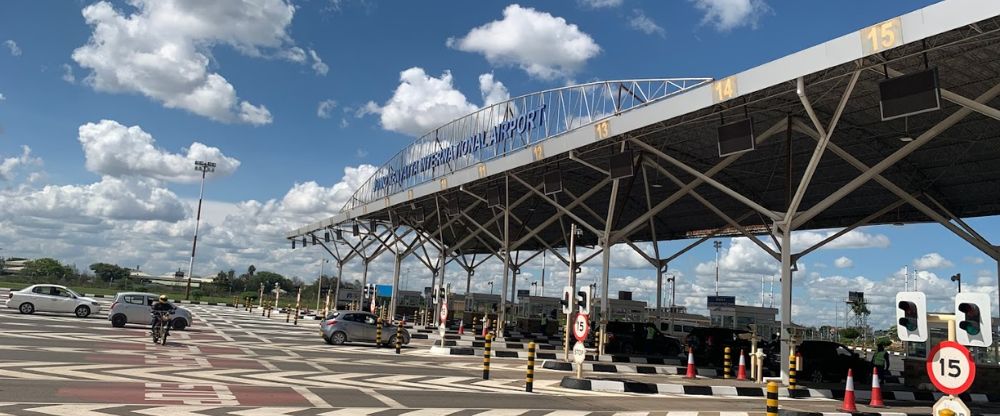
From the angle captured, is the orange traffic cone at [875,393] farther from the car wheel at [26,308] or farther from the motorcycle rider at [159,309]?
the car wheel at [26,308]

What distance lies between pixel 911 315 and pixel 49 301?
37281mm

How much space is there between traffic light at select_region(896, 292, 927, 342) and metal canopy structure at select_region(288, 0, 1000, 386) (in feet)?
21.8

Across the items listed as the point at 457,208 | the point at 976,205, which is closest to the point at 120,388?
the point at 457,208

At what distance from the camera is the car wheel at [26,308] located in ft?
112

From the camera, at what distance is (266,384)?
14.0m

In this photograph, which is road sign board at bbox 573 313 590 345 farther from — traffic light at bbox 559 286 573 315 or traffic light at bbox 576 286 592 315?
traffic light at bbox 559 286 573 315

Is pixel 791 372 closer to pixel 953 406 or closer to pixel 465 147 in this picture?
pixel 953 406

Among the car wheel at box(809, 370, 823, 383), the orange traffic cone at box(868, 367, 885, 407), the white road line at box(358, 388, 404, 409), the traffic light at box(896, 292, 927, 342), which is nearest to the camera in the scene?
the traffic light at box(896, 292, 927, 342)

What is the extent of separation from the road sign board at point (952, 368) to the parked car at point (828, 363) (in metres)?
18.3

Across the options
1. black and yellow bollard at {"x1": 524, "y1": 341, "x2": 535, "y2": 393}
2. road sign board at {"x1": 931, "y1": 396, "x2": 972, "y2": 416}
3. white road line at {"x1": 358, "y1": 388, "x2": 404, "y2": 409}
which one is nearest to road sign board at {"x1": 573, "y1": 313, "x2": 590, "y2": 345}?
black and yellow bollard at {"x1": 524, "y1": 341, "x2": 535, "y2": 393}

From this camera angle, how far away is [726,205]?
3372 centimetres

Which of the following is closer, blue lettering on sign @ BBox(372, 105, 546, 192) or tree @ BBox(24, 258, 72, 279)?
blue lettering on sign @ BBox(372, 105, 546, 192)

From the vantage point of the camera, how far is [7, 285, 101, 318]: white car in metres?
34.3

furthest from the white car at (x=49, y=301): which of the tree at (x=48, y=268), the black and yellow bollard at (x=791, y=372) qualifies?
the tree at (x=48, y=268)
